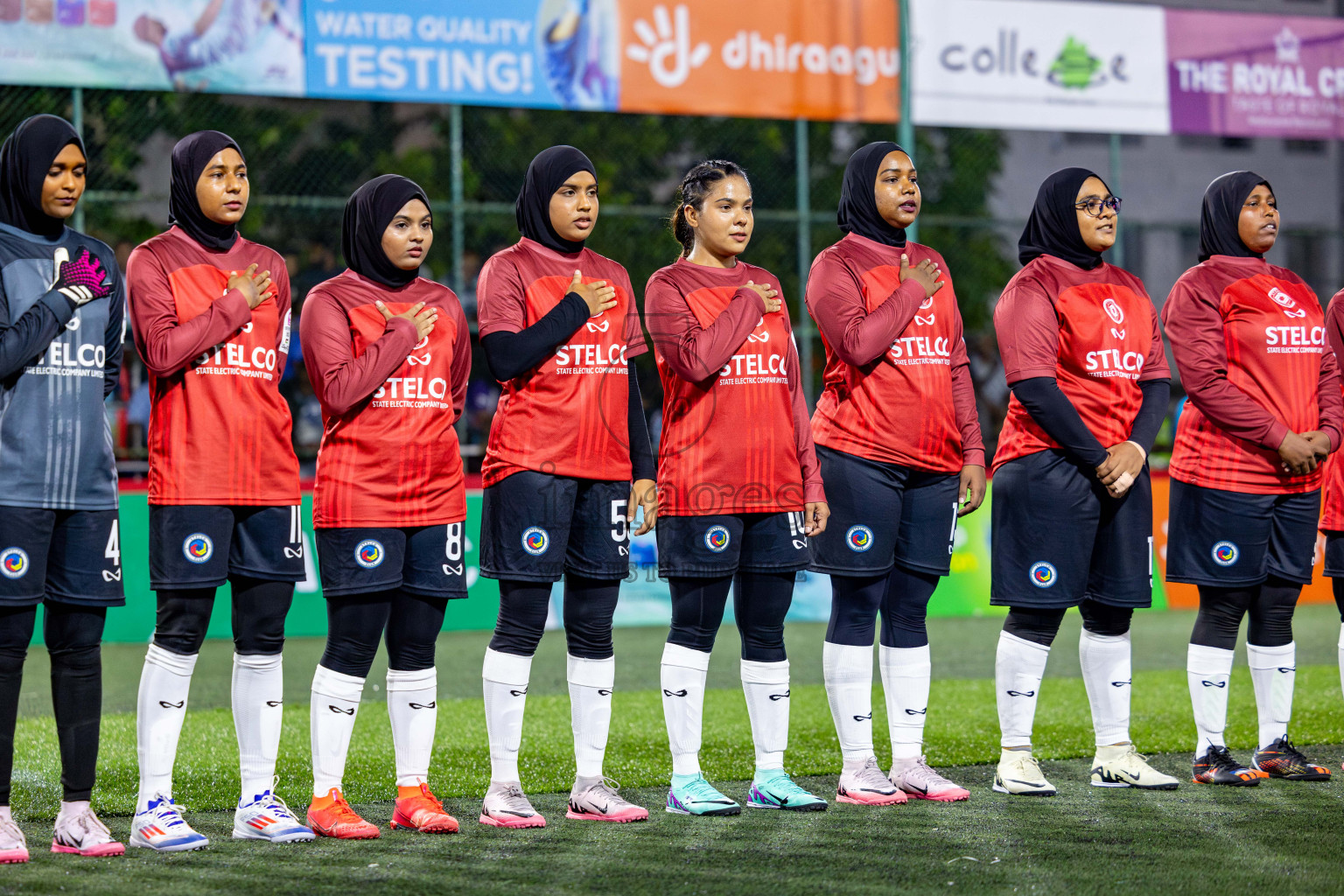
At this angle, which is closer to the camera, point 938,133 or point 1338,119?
A: point 1338,119

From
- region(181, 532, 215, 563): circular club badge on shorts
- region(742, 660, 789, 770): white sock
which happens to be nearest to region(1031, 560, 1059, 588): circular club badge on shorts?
region(742, 660, 789, 770): white sock

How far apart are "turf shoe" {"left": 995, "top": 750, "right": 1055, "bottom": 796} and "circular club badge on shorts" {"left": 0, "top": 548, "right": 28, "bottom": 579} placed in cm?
342

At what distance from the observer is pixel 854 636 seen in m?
5.38

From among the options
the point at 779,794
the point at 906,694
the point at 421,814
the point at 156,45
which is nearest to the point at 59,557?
the point at 421,814

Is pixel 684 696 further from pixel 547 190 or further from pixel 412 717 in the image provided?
pixel 547 190

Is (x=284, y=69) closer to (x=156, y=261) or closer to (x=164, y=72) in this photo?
(x=164, y=72)

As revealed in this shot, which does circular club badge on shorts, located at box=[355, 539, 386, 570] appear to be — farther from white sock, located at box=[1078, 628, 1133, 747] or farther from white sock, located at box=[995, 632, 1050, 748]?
white sock, located at box=[1078, 628, 1133, 747]

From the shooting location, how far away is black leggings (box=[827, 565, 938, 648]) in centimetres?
538

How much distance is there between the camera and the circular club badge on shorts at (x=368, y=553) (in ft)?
15.6

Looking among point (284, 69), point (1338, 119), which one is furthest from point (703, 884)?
point (1338, 119)

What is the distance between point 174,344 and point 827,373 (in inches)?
90.2

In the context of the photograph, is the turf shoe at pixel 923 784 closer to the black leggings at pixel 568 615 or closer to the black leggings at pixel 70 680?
the black leggings at pixel 568 615

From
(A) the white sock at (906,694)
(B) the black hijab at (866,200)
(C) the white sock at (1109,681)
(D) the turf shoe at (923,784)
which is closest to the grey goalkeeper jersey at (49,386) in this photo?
(B) the black hijab at (866,200)

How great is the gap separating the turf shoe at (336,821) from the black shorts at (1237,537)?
123 inches
